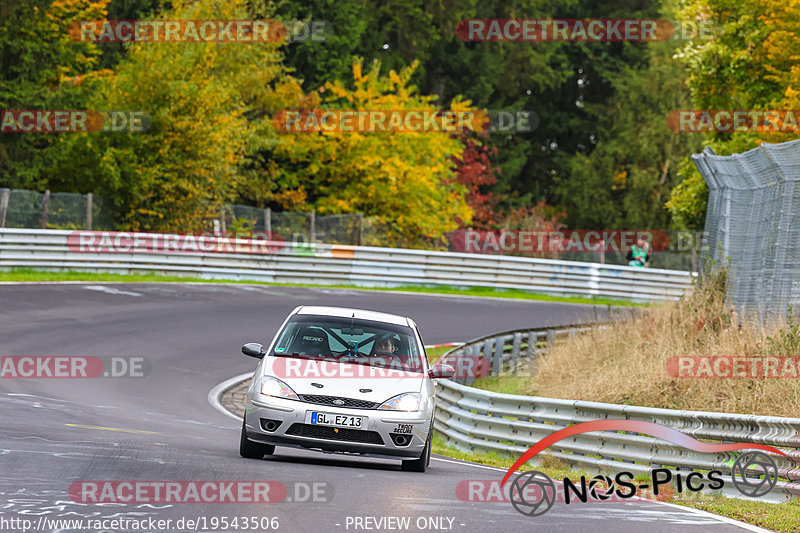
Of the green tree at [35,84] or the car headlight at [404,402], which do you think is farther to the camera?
the green tree at [35,84]

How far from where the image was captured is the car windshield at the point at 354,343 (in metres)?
11.8

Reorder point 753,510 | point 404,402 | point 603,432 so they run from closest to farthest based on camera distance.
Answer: point 753,510
point 404,402
point 603,432

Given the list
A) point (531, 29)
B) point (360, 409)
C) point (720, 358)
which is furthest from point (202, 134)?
point (531, 29)

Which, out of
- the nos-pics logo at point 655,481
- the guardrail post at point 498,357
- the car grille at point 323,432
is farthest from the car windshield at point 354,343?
the guardrail post at point 498,357

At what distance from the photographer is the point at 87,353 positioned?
19.7 metres

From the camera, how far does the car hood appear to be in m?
10.9

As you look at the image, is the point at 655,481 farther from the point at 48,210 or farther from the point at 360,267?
the point at 360,267

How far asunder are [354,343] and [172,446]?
226cm

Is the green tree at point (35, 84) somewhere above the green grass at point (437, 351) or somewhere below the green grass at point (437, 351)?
above

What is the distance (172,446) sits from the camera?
36.9 feet

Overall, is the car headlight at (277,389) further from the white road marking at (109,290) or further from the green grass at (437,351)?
the white road marking at (109,290)

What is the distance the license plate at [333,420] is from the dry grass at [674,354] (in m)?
5.27

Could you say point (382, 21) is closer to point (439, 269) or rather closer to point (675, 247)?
point (675, 247)

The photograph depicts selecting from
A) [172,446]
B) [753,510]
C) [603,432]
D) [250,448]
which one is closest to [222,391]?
[172,446]
